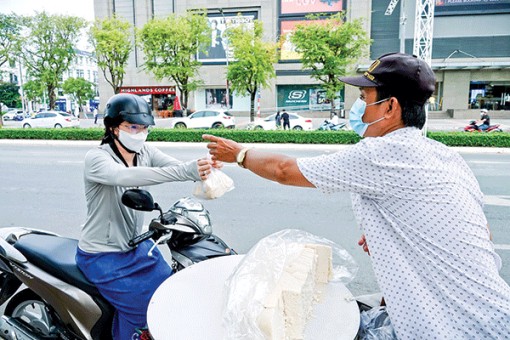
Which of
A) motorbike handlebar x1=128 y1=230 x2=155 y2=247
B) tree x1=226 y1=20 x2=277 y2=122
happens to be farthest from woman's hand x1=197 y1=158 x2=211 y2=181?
tree x1=226 y1=20 x2=277 y2=122

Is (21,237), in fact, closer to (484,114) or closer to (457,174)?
(457,174)

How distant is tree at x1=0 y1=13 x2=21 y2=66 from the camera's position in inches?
995

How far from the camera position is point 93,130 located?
1725 centimetres

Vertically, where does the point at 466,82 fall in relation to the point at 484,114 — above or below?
above

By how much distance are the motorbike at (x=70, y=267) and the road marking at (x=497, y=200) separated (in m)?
5.66

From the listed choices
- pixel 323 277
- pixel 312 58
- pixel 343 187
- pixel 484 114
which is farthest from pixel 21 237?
pixel 312 58

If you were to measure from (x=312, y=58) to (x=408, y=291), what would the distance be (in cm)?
2266

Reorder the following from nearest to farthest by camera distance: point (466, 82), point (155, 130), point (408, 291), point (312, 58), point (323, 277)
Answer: point (408, 291) < point (323, 277) < point (155, 130) < point (312, 58) < point (466, 82)

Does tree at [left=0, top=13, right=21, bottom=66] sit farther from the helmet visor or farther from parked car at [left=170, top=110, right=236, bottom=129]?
the helmet visor

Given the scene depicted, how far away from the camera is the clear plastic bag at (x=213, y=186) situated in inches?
81.1

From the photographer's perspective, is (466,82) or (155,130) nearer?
(155,130)

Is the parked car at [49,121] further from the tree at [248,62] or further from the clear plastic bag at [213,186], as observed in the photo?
the clear plastic bag at [213,186]

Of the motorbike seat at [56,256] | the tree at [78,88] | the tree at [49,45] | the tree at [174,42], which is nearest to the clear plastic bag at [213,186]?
the motorbike seat at [56,256]

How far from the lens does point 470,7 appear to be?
3056 cm
